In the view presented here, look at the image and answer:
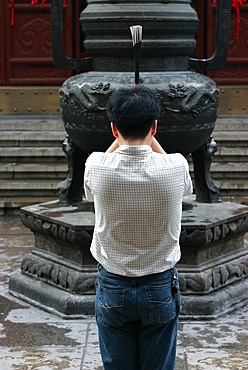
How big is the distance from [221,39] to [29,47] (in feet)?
16.7

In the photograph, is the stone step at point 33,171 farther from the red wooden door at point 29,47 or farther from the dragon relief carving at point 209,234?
the dragon relief carving at point 209,234

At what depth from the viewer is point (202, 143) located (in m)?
6.14

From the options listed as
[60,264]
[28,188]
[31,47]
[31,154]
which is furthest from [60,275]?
[31,47]

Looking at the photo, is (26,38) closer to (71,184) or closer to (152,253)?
(71,184)

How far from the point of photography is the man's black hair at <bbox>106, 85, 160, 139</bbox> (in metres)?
3.64

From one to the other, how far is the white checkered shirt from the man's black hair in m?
0.06

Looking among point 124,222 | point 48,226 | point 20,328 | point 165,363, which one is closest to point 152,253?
point 124,222

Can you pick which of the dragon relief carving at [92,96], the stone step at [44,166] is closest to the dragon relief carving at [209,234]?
the dragon relief carving at [92,96]

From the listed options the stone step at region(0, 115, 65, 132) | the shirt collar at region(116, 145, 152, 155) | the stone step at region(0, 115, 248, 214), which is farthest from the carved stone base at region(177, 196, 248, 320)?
the stone step at region(0, 115, 65, 132)

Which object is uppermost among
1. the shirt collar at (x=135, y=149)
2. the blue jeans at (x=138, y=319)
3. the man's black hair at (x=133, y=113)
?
the man's black hair at (x=133, y=113)

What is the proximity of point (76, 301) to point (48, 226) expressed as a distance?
1.85 ft

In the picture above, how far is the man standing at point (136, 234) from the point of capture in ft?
12.0

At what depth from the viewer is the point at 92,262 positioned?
5840 millimetres

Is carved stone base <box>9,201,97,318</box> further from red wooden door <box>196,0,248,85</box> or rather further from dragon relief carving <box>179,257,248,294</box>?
red wooden door <box>196,0,248,85</box>
